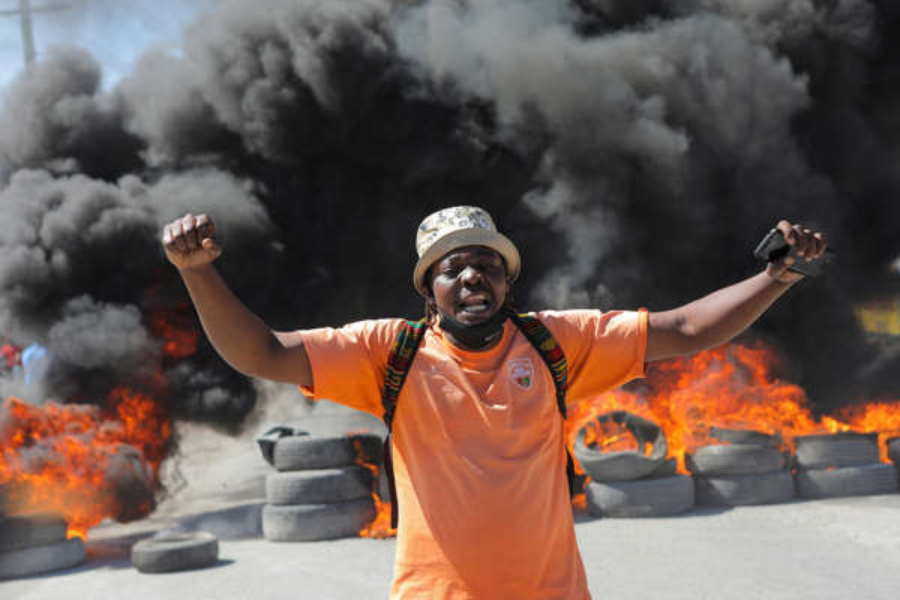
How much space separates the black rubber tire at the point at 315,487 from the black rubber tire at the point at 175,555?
1.16 meters

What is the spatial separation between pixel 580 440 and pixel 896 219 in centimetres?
1251

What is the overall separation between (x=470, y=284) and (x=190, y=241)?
804 mm

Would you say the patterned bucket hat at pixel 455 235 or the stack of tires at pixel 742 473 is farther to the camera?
the stack of tires at pixel 742 473

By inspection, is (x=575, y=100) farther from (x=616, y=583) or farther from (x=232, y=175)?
(x=616, y=583)

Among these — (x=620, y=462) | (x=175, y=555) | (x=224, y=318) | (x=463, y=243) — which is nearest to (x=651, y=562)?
(x=620, y=462)

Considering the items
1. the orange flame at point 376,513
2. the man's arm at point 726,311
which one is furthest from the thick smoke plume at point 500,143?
the man's arm at point 726,311

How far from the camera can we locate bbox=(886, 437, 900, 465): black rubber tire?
977 cm

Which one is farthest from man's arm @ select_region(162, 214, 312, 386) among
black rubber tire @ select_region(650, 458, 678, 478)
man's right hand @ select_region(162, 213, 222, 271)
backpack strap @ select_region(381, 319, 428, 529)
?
black rubber tire @ select_region(650, 458, 678, 478)

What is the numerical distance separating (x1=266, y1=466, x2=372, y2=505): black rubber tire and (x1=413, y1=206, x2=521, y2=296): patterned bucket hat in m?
7.00

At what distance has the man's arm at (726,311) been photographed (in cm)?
227

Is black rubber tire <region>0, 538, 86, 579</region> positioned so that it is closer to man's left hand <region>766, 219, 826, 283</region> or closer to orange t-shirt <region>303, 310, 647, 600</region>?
orange t-shirt <region>303, 310, 647, 600</region>

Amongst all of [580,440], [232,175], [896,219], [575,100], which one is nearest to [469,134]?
[575,100]

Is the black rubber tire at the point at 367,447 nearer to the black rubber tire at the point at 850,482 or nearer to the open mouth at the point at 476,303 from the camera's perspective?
the black rubber tire at the point at 850,482

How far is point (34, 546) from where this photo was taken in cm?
816
